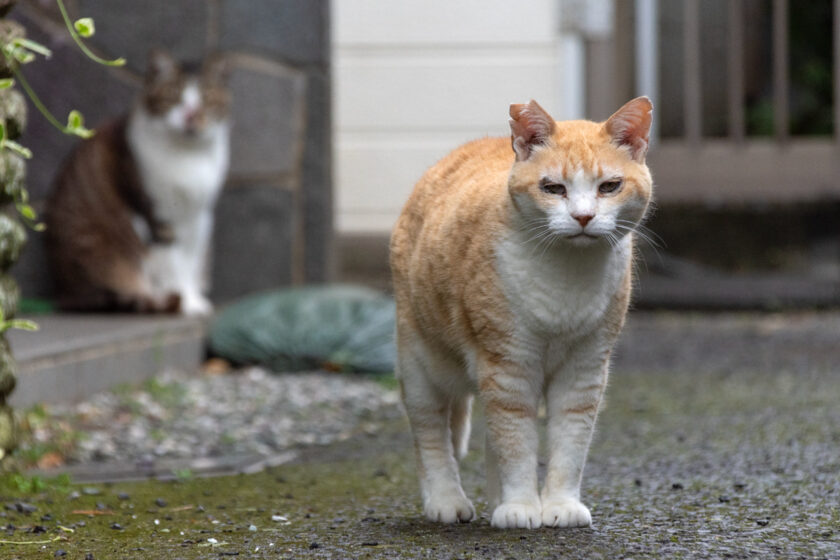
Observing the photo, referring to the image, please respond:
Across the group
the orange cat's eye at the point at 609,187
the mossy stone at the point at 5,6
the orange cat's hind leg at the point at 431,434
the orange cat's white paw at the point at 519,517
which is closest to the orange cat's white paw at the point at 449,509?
the orange cat's hind leg at the point at 431,434

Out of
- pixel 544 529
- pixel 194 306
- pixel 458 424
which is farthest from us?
pixel 194 306

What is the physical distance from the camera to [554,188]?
2.39 meters

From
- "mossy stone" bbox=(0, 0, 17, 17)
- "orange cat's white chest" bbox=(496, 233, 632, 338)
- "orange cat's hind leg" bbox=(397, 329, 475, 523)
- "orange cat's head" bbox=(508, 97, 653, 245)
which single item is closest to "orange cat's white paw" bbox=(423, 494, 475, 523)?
"orange cat's hind leg" bbox=(397, 329, 475, 523)

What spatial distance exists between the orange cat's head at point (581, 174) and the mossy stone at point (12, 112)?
1.43 metres

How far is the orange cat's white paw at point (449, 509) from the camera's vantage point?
2.62 m

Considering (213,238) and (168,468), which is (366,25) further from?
(168,468)

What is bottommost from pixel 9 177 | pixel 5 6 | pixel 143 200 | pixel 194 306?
pixel 194 306

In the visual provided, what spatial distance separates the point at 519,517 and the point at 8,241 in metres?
1.62

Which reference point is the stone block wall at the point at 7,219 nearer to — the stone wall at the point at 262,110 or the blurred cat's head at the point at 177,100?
the blurred cat's head at the point at 177,100

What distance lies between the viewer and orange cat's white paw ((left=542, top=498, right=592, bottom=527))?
2.47m

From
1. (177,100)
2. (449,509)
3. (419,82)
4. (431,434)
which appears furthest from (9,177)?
(419,82)

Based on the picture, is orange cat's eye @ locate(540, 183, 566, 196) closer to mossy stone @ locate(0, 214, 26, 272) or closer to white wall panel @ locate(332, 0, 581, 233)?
mossy stone @ locate(0, 214, 26, 272)

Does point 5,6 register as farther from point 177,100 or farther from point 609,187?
point 177,100

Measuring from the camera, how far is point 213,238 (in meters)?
6.01
